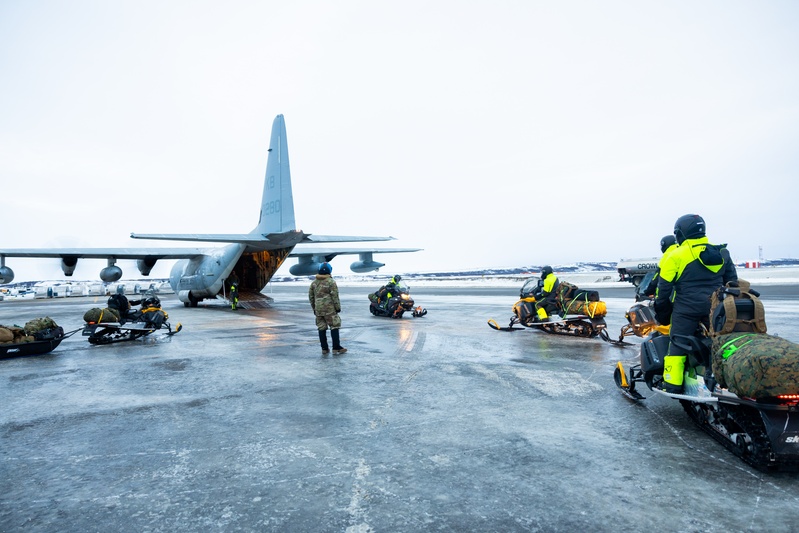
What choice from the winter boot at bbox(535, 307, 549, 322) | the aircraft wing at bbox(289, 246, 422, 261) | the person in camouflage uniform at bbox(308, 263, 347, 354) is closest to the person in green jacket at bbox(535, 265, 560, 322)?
the winter boot at bbox(535, 307, 549, 322)

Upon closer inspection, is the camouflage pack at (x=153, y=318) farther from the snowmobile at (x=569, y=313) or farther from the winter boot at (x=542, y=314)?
the winter boot at (x=542, y=314)

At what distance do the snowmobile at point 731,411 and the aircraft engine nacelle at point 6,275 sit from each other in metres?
24.1

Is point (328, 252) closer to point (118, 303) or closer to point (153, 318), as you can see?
point (153, 318)

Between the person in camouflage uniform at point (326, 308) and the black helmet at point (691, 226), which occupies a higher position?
the black helmet at point (691, 226)

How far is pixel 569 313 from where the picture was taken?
10.3 meters

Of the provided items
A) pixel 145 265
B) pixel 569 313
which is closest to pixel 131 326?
pixel 569 313

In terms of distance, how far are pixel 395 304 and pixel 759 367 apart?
12.2m

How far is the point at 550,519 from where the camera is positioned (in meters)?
2.54

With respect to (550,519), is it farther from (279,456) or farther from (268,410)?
(268,410)

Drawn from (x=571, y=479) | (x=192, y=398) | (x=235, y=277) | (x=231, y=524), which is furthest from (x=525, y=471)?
(x=235, y=277)

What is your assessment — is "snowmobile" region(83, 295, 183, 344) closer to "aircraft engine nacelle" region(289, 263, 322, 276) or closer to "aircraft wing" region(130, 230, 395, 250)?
"aircraft wing" region(130, 230, 395, 250)

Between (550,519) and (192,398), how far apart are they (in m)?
4.34

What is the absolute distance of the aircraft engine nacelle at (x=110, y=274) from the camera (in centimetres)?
2038

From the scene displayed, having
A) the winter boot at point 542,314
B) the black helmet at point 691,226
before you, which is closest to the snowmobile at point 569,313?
the winter boot at point 542,314
